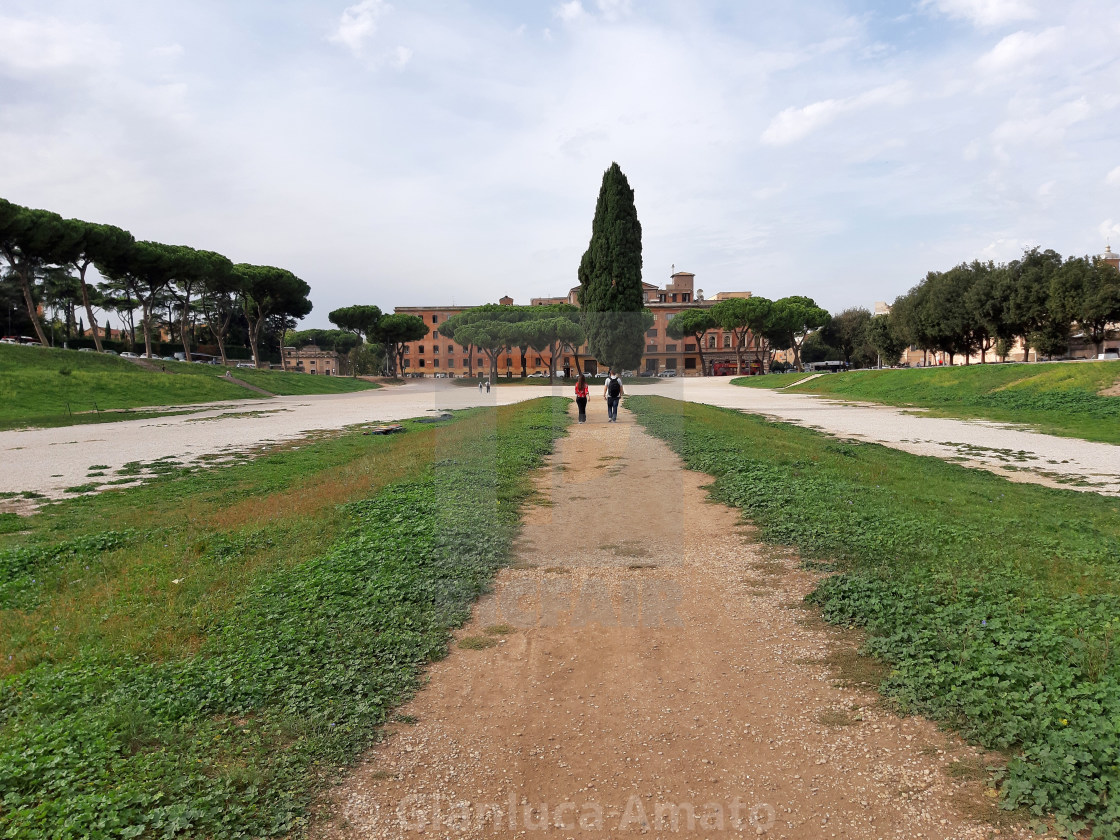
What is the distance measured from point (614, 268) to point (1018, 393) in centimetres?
2422

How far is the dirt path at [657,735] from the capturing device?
9.52 ft

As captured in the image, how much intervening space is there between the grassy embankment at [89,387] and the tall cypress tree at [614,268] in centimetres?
2317

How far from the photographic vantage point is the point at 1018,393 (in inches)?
1148

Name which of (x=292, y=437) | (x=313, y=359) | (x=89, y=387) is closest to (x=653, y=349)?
(x=313, y=359)

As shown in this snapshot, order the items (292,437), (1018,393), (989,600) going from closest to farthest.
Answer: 1. (989,600)
2. (292,437)
3. (1018,393)

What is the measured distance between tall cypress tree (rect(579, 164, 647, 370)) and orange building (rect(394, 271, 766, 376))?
52.3m

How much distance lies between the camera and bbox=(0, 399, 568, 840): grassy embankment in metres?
3.02

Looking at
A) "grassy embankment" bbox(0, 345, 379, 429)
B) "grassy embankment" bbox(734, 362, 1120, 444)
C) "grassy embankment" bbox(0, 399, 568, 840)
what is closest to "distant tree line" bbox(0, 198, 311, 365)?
"grassy embankment" bbox(0, 345, 379, 429)

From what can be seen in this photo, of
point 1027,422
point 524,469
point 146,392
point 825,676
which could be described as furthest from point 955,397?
point 146,392

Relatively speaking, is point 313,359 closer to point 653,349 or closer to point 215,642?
point 653,349

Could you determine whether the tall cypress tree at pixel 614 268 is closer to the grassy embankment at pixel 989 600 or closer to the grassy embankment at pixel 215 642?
the grassy embankment at pixel 989 600

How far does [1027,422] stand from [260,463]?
76.7 feet

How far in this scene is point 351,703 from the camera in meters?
3.81

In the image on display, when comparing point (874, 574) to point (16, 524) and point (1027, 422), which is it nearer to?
point (16, 524)
